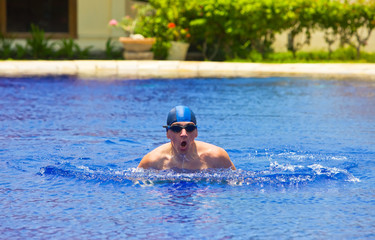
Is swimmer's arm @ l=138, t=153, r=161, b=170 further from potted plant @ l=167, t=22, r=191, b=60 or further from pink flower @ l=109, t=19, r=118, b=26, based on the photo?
pink flower @ l=109, t=19, r=118, b=26

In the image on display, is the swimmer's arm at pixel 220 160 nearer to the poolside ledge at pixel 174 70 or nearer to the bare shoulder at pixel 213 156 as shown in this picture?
the bare shoulder at pixel 213 156

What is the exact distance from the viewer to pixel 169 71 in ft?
61.2

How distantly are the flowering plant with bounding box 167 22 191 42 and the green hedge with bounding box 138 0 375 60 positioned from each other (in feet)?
0.29

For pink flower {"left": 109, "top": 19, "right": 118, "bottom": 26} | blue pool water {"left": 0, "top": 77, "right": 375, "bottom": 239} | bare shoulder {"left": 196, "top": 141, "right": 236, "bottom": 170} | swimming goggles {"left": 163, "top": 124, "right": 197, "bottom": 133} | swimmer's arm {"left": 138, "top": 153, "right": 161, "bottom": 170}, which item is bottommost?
blue pool water {"left": 0, "top": 77, "right": 375, "bottom": 239}

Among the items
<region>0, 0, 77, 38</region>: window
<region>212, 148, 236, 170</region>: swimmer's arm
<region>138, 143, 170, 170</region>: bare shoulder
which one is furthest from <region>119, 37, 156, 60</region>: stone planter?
<region>212, 148, 236, 170</region>: swimmer's arm

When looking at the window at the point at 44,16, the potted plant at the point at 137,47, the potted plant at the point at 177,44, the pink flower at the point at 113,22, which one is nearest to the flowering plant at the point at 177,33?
Answer: the potted plant at the point at 177,44

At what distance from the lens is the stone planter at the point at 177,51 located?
21.0m

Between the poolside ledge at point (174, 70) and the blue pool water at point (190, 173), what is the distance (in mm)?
2593

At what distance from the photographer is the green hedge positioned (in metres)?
20.5

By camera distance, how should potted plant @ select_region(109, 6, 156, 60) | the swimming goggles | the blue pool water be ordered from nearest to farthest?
the blue pool water, the swimming goggles, potted plant @ select_region(109, 6, 156, 60)

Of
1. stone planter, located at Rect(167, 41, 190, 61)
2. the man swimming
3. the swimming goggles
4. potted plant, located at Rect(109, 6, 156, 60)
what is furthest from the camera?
stone planter, located at Rect(167, 41, 190, 61)

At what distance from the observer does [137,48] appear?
20562mm

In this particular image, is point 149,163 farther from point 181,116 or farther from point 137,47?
point 137,47

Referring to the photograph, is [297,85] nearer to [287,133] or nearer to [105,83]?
[105,83]
